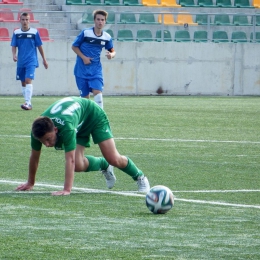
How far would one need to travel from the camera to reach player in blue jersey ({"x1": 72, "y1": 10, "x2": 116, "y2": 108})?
49.2ft

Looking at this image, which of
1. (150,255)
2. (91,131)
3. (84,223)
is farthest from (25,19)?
(150,255)

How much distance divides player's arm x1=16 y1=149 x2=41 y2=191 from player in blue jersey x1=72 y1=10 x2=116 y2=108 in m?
6.24

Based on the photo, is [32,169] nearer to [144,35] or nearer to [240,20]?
[144,35]

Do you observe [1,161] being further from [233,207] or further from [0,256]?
[0,256]

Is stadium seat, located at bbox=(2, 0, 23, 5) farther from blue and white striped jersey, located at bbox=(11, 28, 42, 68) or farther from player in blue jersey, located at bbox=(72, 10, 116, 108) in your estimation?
player in blue jersey, located at bbox=(72, 10, 116, 108)

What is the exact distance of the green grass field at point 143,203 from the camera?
229 inches

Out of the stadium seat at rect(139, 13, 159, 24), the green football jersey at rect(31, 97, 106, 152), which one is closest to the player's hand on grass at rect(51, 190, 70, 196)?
the green football jersey at rect(31, 97, 106, 152)

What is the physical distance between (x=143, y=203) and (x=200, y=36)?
22939mm

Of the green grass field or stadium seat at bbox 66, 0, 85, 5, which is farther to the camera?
stadium seat at bbox 66, 0, 85, 5

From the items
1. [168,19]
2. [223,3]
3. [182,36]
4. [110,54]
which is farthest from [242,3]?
[110,54]

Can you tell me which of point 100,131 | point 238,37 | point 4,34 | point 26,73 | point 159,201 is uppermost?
point 100,131

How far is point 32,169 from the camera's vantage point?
27.1 feet

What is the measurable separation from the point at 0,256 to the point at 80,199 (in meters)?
2.71

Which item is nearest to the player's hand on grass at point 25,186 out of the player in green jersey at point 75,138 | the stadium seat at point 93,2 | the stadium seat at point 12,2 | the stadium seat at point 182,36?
the player in green jersey at point 75,138
